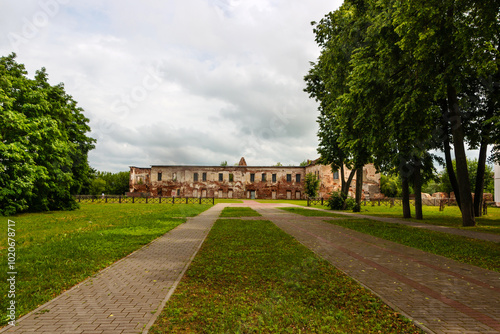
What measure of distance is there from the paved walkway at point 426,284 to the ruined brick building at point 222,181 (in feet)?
177

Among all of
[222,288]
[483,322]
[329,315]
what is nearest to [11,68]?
[222,288]

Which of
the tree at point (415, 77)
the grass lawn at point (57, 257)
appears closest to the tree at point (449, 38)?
the tree at point (415, 77)

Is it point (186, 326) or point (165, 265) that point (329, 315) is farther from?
point (165, 265)

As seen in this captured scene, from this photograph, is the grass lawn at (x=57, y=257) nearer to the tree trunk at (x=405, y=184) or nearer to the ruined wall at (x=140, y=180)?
the tree trunk at (x=405, y=184)

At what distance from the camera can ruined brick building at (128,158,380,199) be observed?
62.5 meters

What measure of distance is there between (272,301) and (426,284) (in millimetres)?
2944

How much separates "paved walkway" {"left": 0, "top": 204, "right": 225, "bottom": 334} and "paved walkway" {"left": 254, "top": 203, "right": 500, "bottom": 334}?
3385mm

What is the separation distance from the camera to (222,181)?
63031 millimetres

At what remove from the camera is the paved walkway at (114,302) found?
339 cm

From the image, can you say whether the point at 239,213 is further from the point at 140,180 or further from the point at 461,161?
the point at 140,180

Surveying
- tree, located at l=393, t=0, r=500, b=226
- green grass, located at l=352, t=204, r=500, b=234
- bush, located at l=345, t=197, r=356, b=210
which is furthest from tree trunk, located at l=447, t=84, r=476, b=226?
bush, located at l=345, t=197, r=356, b=210

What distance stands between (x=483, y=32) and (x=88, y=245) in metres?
15.8

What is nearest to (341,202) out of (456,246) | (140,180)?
(456,246)

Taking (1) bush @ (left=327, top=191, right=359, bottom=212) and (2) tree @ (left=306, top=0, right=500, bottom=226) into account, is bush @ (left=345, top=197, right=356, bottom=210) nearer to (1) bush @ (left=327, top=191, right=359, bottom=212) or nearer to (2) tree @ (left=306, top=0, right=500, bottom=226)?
(1) bush @ (left=327, top=191, right=359, bottom=212)
